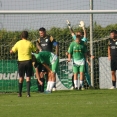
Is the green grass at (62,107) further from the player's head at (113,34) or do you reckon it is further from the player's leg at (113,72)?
the player's head at (113,34)

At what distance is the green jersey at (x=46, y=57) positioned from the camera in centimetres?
1753

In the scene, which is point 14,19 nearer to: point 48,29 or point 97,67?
point 48,29

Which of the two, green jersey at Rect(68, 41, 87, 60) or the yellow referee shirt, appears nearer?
the yellow referee shirt

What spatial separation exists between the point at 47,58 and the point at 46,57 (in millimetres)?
47

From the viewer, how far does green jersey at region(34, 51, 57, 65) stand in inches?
690

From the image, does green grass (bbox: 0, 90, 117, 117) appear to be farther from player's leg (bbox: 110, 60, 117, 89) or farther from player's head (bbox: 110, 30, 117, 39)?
player's head (bbox: 110, 30, 117, 39)

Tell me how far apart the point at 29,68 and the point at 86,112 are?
17.3 feet

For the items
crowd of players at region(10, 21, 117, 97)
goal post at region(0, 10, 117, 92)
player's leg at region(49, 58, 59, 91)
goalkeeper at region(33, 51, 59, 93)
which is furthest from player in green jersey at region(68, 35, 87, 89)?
player's leg at region(49, 58, 59, 91)

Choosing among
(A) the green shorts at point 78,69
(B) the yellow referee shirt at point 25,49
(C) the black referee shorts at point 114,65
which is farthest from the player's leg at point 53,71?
(C) the black referee shorts at point 114,65

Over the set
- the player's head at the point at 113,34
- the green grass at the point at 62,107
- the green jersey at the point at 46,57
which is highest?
the player's head at the point at 113,34

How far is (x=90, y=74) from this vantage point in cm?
2183

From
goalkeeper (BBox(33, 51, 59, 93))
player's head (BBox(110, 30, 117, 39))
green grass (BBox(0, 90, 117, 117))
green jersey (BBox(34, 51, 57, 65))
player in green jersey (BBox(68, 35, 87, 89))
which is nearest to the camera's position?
green grass (BBox(0, 90, 117, 117))

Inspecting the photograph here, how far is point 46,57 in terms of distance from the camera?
1767cm

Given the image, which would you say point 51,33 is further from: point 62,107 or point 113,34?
point 62,107
